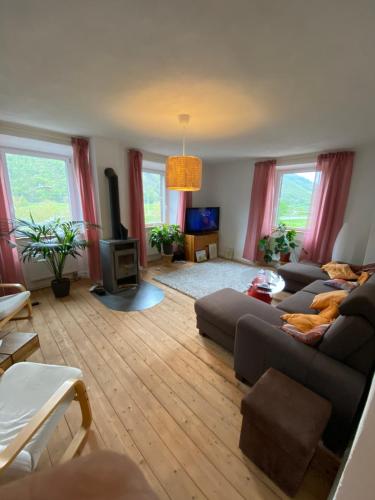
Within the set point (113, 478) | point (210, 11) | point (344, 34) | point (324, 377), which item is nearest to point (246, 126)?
point (344, 34)

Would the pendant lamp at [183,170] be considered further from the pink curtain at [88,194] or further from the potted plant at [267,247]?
the potted plant at [267,247]

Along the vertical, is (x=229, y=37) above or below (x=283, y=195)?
above

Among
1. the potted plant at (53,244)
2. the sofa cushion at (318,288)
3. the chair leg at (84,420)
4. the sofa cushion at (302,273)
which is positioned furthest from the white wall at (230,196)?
the chair leg at (84,420)

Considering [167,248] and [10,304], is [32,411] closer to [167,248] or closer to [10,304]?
[10,304]

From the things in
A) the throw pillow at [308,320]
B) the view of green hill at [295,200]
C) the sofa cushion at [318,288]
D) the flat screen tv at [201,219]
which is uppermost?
the view of green hill at [295,200]

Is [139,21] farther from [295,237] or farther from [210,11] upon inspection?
[295,237]

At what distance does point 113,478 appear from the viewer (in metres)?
0.71

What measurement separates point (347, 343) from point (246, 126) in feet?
7.62

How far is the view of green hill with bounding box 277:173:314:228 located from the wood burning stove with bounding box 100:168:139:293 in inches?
122

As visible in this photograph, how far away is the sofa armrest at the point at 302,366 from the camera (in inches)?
41.4

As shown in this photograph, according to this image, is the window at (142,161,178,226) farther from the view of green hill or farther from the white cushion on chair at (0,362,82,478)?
the white cushion on chair at (0,362,82,478)

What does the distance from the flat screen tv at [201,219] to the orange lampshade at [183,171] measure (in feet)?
7.87

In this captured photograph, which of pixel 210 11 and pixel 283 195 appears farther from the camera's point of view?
pixel 283 195

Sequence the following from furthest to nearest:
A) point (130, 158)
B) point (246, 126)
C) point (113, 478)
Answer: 1. point (130, 158)
2. point (246, 126)
3. point (113, 478)
